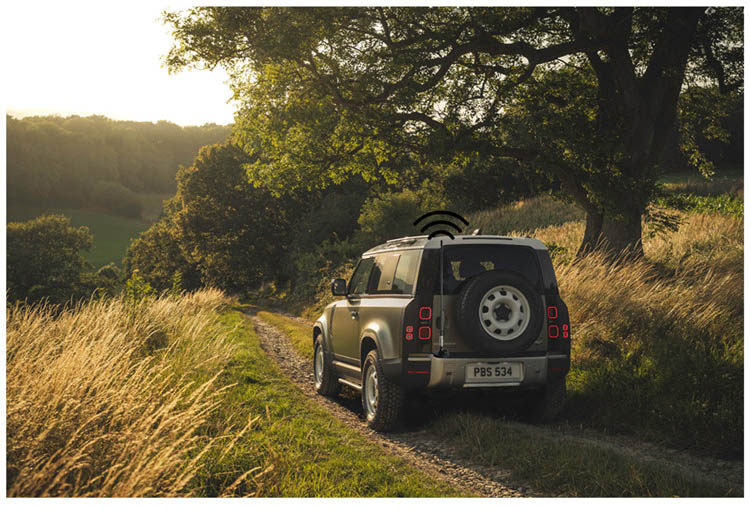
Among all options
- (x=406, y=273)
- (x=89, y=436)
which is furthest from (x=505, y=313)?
(x=89, y=436)

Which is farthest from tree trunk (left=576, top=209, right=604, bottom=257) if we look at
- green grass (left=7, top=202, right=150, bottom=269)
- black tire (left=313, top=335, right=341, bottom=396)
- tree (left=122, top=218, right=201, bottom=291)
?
tree (left=122, top=218, right=201, bottom=291)

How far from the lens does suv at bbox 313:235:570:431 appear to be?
6512 millimetres

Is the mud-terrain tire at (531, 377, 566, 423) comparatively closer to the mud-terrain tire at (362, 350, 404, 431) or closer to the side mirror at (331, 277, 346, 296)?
the mud-terrain tire at (362, 350, 404, 431)

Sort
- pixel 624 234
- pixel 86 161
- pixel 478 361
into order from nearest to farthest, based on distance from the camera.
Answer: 1. pixel 478 361
2. pixel 624 234
3. pixel 86 161

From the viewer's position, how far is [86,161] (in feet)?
56.7

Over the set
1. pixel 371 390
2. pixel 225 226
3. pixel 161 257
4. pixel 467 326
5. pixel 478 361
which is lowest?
pixel 161 257

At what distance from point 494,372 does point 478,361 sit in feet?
0.73

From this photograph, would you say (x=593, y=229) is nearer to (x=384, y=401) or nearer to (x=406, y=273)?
(x=406, y=273)

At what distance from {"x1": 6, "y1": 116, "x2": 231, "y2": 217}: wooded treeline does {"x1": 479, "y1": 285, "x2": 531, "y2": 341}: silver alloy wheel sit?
19.8 ft

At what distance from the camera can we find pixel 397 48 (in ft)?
44.5

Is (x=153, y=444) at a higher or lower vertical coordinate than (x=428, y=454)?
higher
